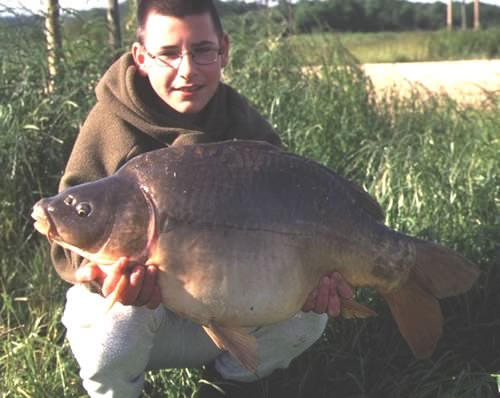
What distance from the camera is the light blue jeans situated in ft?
8.11

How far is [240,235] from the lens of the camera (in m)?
2.02

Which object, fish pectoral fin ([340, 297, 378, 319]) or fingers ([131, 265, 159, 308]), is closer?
fingers ([131, 265, 159, 308])

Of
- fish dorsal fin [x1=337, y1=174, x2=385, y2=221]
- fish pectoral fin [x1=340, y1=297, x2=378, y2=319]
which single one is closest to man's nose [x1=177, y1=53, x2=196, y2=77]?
fish dorsal fin [x1=337, y1=174, x2=385, y2=221]

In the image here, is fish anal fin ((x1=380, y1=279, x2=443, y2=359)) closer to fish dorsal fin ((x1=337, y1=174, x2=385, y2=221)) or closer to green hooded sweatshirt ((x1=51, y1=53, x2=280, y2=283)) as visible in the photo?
fish dorsal fin ((x1=337, y1=174, x2=385, y2=221))

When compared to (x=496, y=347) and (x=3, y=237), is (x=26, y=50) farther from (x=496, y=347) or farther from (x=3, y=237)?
(x=496, y=347)

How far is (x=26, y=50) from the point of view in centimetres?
424

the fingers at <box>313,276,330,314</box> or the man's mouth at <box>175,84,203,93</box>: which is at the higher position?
the man's mouth at <box>175,84,203,93</box>

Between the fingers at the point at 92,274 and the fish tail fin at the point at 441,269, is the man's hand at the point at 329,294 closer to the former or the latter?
the fish tail fin at the point at 441,269

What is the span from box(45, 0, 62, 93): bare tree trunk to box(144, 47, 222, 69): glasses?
1.71 m

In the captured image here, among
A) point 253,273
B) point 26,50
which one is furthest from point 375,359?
point 26,50

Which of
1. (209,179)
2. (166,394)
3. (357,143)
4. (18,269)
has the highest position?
(209,179)

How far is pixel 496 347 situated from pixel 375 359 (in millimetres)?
437

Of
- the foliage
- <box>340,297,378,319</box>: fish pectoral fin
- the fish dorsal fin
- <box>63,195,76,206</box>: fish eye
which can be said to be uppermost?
<box>63,195,76,206</box>: fish eye

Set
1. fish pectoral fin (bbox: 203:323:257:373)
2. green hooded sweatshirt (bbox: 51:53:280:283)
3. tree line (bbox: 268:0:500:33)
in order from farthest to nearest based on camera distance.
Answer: tree line (bbox: 268:0:500:33), green hooded sweatshirt (bbox: 51:53:280:283), fish pectoral fin (bbox: 203:323:257:373)
